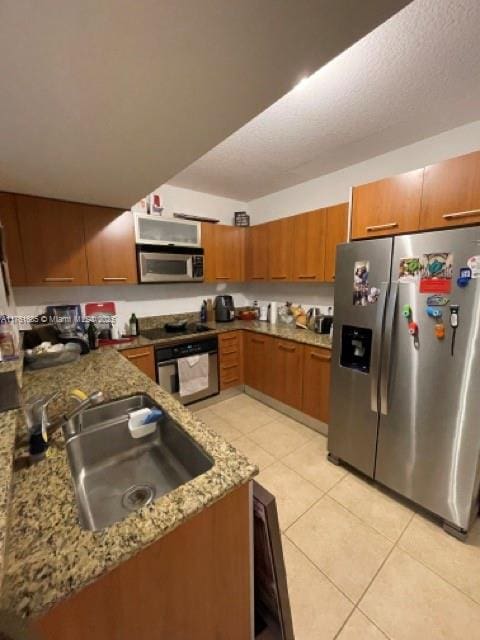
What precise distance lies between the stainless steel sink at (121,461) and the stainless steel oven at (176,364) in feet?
4.00

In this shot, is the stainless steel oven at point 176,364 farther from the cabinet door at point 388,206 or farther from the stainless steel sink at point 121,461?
the cabinet door at point 388,206

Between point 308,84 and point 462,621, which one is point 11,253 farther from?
point 462,621

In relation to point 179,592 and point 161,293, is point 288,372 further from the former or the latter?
point 179,592

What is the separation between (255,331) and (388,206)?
1.64 m

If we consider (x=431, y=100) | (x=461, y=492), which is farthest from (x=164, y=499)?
(x=431, y=100)

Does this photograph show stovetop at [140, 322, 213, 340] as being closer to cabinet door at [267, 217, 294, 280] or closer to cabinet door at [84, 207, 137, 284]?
cabinet door at [84, 207, 137, 284]

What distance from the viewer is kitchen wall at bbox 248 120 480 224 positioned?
5.91 ft

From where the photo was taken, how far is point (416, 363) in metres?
1.44

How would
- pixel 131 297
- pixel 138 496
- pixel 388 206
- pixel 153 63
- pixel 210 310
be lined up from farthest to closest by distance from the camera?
pixel 210 310 < pixel 131 297 < pixel 388 206 < pixel 138 496 < pixel 153 63

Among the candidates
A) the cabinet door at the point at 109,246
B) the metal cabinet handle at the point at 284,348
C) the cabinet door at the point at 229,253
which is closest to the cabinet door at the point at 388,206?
the metal cabinet handle at the point at 284,348

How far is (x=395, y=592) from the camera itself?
1.17m

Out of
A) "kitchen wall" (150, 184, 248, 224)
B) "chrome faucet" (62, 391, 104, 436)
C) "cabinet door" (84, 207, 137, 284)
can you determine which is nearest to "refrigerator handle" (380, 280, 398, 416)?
"chrome faucet" (62, 391, 104, 436)

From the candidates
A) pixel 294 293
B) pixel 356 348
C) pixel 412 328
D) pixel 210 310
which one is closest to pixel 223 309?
pixel 210 310

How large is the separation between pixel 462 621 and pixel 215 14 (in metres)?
2.24
